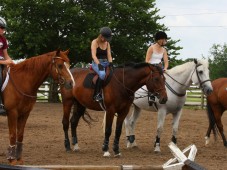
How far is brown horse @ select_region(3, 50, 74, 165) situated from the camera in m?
8.09

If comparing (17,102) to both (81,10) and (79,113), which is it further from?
(81,10)

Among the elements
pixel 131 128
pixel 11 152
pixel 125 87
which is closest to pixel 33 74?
pixel 11 152

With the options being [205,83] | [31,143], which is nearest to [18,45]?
[31,143]

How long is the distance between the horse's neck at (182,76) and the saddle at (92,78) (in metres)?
1.76

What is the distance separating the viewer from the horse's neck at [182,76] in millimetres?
11172

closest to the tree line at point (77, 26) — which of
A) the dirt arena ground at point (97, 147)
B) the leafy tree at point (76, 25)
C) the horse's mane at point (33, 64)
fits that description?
the leafy tree at point (76, 25)

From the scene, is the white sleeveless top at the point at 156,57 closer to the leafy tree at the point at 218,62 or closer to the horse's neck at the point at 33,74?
the horse's neck at the point at 33,74

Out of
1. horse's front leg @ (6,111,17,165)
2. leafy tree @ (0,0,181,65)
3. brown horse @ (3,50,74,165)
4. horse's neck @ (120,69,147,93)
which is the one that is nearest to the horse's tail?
horse's neck @ (120,69,147,93)

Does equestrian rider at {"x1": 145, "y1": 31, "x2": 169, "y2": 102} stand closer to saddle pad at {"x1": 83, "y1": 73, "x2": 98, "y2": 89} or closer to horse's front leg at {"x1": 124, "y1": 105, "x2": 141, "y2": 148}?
saddle pad at {"x1": 83, "y1": 73, "x2": 98, "y2": 89}

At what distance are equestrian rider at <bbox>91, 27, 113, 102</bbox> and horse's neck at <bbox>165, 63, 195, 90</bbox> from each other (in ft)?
5.65

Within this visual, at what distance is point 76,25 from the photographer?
31.2 metres

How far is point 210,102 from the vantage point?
12.9 metres

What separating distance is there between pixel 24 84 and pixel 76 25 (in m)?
23.3

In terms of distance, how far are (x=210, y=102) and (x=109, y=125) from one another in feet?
12.7
